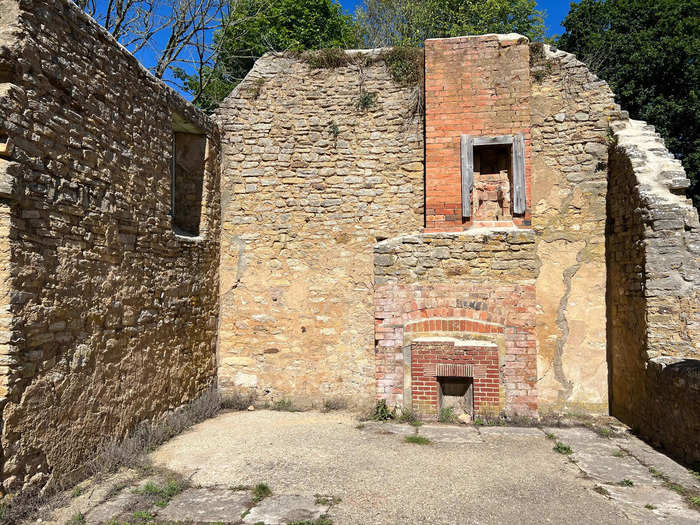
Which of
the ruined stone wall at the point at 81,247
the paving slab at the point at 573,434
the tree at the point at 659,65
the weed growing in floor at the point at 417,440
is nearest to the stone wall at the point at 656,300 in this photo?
the paving slab at the point at 573,434

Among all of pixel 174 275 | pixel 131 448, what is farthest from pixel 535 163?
pixel 131 448

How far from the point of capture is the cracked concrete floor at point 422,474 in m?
3.87

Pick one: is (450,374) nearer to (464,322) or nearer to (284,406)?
(464,322)

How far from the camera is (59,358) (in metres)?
4.38

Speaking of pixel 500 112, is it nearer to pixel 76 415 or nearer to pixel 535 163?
pixel 535 163

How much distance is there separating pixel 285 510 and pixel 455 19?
1987 cm

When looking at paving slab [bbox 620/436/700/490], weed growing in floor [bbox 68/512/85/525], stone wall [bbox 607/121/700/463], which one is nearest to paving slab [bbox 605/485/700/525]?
paving slab [bbox 620/436/700/490]

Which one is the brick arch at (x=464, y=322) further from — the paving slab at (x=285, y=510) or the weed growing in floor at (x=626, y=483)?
the paving slab at (x=285, y=510)

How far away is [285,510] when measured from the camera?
3.90 m

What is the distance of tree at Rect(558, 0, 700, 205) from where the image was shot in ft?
44.1

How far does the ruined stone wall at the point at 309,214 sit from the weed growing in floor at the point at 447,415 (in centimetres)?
136

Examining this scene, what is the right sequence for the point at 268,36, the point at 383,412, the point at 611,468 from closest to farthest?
the point at 611,468, the point at 383,412, the point at 268,36

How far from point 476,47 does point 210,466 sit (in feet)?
22.6

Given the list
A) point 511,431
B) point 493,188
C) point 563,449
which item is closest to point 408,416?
point 511,431
